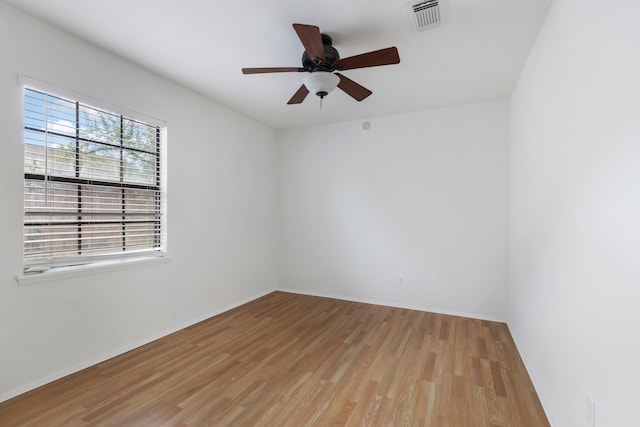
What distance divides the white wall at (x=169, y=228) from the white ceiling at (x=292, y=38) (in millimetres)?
274

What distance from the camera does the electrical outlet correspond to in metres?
1.24

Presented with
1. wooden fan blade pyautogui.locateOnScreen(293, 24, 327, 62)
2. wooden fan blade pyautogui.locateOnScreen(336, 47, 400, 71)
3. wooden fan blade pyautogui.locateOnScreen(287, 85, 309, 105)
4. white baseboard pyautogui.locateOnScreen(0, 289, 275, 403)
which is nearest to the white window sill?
white baseboard pyautogui.locateOnScreen(0, 289, 275, 403)

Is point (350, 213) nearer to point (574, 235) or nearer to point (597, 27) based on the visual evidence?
point (574, 235)

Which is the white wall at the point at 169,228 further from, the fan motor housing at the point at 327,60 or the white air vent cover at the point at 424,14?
the white air vent cover at the point at 424,14

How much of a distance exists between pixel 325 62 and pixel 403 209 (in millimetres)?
2361

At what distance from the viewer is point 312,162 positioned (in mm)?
4539

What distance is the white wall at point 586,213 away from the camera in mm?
1023

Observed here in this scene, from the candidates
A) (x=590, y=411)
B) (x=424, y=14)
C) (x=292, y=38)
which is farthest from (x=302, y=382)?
(x=424, y=14)

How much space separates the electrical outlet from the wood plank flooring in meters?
0.60

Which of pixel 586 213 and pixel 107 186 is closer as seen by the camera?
pixel 586 213

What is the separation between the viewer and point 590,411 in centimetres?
127

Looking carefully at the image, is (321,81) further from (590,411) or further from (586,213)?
(590,411)

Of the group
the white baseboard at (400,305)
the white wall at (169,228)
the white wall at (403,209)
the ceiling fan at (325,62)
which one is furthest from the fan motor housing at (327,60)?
the white baseboard at (400,305)

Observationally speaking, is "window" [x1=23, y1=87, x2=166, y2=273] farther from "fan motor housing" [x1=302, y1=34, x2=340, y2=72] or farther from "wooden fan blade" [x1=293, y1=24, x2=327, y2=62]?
"wooden fan blade" [x1=293, y1=24, x2=327, y2=62]
